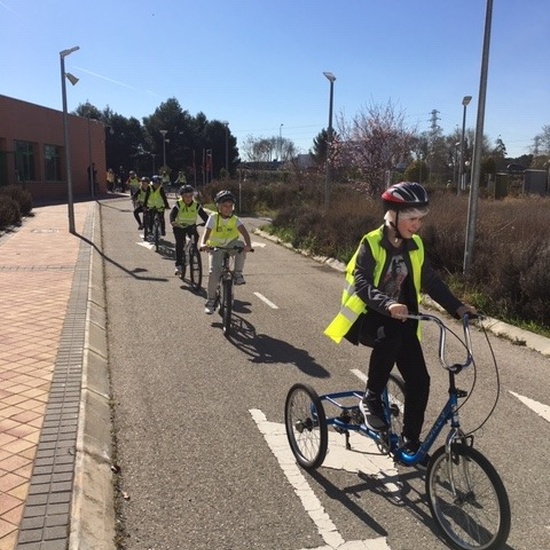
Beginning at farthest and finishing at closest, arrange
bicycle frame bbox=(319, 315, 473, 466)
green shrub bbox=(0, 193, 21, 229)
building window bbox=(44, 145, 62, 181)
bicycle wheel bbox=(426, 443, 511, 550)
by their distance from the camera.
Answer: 1. building window bbox=(44, 145, 62, 181)
2. green shrub bbox=(0, 193, 21, 229)
3. bicycle frame bbox=(319, 315, 473, 466)
4. bicycle wheel bbox=(426, 443, 511, 550)

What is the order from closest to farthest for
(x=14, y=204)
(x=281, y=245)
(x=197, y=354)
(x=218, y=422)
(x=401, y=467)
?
(x=401, y=467) < (x=218, y=422) < (x=197, y=354) < (x=281, y=245) < (x=14, y=204)

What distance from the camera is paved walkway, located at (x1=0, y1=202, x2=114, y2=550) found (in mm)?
3158

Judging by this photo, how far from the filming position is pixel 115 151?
76.8m

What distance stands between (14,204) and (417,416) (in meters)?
20.1

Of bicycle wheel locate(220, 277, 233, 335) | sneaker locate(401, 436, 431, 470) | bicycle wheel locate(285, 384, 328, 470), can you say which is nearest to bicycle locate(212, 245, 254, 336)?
bicycle wheel locate(220, 277, 233, 335)

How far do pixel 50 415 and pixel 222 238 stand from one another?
167 inches

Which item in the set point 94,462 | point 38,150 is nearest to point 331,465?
point 94,462

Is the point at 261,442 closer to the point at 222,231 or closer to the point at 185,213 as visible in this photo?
the point at 222,231

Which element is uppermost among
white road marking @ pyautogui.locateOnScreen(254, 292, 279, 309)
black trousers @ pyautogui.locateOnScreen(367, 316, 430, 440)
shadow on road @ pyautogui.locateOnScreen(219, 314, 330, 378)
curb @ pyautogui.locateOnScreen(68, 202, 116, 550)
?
black trousers @ pyautogui.locateOnScreen(367, 316, 430, 440)

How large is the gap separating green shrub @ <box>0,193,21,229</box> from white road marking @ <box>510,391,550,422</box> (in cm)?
1710

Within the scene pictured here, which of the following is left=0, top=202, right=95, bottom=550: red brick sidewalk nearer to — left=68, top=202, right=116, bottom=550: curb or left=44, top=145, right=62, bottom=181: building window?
left=68, top=202, right=116, bottom=550: curb

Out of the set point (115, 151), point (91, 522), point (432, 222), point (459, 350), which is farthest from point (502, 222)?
point (115, 151)

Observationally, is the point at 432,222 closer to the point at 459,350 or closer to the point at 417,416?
the point at 459,350

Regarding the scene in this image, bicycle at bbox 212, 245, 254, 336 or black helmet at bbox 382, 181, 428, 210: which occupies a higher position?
black helmet at bbox 382, 181, 428, 210
